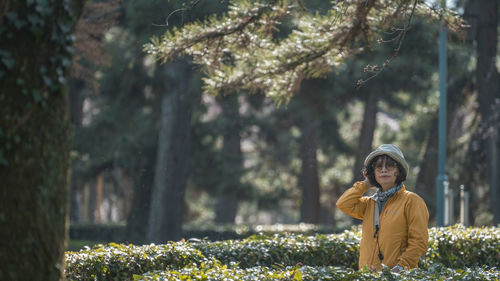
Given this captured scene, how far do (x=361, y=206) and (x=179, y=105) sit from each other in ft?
39.6

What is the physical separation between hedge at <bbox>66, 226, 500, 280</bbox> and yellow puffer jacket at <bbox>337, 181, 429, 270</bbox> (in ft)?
0.66

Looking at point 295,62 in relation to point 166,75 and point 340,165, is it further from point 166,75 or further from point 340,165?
point 340,165

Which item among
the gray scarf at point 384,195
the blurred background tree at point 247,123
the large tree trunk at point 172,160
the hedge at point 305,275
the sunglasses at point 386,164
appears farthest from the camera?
the large tree trunk at point 172,160

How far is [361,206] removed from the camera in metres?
5.73

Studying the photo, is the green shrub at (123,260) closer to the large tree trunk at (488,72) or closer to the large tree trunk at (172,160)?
the large tree trunk at (172,160)

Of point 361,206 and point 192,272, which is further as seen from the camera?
point 361,206

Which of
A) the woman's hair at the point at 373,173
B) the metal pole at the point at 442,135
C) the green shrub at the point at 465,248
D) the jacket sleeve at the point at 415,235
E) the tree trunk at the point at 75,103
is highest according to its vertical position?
the tree trunk at the point at 75,103

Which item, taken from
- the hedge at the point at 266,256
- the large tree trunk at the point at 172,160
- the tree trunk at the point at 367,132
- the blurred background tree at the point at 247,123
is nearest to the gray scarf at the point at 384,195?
the hedge at the point at 266,256

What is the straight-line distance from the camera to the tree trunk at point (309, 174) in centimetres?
2374

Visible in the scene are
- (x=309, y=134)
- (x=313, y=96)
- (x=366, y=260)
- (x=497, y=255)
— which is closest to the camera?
(x=366, y=260)

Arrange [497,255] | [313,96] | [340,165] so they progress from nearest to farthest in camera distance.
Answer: [497,255], [313,96], [340,165]

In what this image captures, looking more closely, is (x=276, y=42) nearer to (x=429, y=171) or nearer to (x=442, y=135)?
(x=442, y=135)

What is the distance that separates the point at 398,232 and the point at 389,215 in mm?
146

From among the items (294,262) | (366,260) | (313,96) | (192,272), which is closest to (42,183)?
(192,272)
